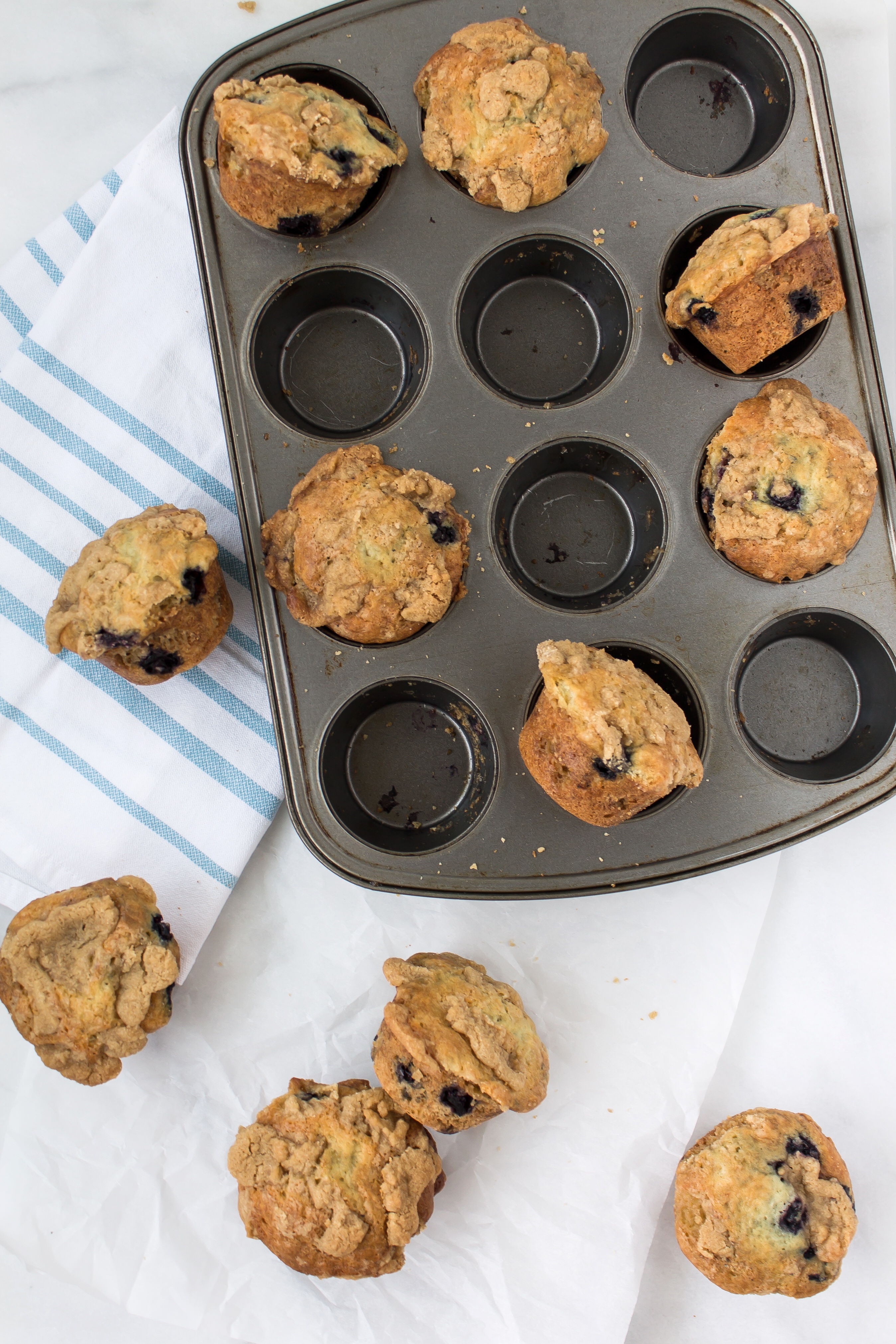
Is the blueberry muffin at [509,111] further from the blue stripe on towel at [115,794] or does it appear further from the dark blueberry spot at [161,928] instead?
the dark blueberry spot at [161,928]

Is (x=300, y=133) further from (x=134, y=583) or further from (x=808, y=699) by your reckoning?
(x=808, y=699)

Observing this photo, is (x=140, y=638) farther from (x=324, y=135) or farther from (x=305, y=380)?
(x=324, y=135)

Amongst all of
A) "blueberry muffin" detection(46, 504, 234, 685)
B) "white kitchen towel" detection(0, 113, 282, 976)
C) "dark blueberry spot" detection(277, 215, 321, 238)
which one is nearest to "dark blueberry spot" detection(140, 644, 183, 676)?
"blueberry muffin" detection(46, 504, 234, 685)

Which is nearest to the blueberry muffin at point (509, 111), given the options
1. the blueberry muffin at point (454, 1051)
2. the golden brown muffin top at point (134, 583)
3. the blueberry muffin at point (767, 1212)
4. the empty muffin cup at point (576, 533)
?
the empty muffin cup at point (576, 533)

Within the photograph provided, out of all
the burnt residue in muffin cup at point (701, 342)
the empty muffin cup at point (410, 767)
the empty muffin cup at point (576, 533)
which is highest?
the burnt residue in muffin cup at point (701, 342)

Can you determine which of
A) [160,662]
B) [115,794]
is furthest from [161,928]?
[160,662]

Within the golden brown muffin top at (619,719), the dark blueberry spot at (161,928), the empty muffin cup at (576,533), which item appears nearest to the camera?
the golden brown muffin top at (619,719)
